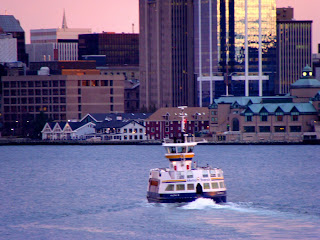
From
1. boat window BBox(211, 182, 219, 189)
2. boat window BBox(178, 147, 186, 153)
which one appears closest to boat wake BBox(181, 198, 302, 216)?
boat window BBox(211, 182, 219, 189)

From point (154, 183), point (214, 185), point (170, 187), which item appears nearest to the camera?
point (170, 187)

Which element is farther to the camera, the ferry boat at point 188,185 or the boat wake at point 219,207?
the ferry boat at point 188,185

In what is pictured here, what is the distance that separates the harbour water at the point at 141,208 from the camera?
85.4 meters

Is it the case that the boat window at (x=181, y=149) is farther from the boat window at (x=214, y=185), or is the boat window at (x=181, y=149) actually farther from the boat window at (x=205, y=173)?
the boat window at (x=214, y=185)

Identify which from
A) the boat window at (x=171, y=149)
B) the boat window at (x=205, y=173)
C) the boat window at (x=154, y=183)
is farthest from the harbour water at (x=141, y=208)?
the boat window at (x=171, y=149)

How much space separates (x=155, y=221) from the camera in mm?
90125

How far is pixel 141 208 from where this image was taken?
98188 mm

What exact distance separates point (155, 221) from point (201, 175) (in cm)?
672

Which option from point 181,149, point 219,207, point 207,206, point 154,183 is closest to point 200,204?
point 207,206

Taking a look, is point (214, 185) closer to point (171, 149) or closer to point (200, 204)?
point (200, 204)

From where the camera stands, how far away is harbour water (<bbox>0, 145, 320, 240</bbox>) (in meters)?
85.4

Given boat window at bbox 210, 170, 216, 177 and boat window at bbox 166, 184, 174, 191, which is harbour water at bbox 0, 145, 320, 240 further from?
boat window at bbox 210, 170, 216, 177

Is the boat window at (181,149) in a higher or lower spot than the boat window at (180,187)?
higher

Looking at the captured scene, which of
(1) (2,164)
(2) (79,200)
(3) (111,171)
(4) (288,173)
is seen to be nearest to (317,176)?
(4) (288,173)
